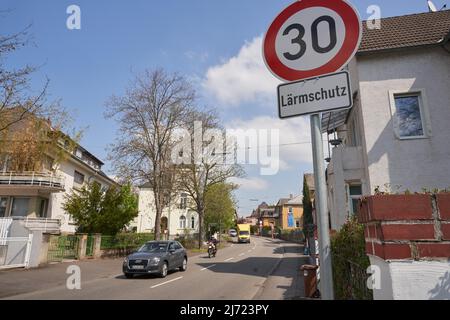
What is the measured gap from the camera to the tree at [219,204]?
46862 millimetres

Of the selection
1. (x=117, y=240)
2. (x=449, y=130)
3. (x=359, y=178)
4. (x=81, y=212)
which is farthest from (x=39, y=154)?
(x=449, y=130)

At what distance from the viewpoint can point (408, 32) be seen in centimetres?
1359

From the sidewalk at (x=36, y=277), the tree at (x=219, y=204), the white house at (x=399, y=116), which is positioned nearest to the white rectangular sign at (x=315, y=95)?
the white house at (x=399, y=116)

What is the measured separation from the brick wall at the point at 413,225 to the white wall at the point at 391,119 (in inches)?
424

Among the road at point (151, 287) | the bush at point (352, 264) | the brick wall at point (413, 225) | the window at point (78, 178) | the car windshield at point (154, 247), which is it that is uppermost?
the window at point (78, 178)

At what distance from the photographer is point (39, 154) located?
29.0m

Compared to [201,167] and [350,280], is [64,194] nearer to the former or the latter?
[201,167]

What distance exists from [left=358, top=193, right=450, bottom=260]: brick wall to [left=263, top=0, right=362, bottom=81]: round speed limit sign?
102cm

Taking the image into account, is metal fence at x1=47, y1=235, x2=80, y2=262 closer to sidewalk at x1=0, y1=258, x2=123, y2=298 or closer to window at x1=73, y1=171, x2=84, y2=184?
sidewalk at x1=0, y1=258, x2=123, y2=298

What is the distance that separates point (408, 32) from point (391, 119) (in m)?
4.36

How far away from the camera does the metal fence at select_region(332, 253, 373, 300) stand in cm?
371

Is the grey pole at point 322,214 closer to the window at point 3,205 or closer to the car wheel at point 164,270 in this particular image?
the car wheel at point 164,270

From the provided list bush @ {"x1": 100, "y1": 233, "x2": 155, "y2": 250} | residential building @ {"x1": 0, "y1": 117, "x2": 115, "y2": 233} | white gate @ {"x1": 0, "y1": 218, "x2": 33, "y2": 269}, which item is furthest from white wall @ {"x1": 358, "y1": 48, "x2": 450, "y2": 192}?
residential building @ {"x1": 0, "y1": 117, "x2": 115, "y2": 233}
